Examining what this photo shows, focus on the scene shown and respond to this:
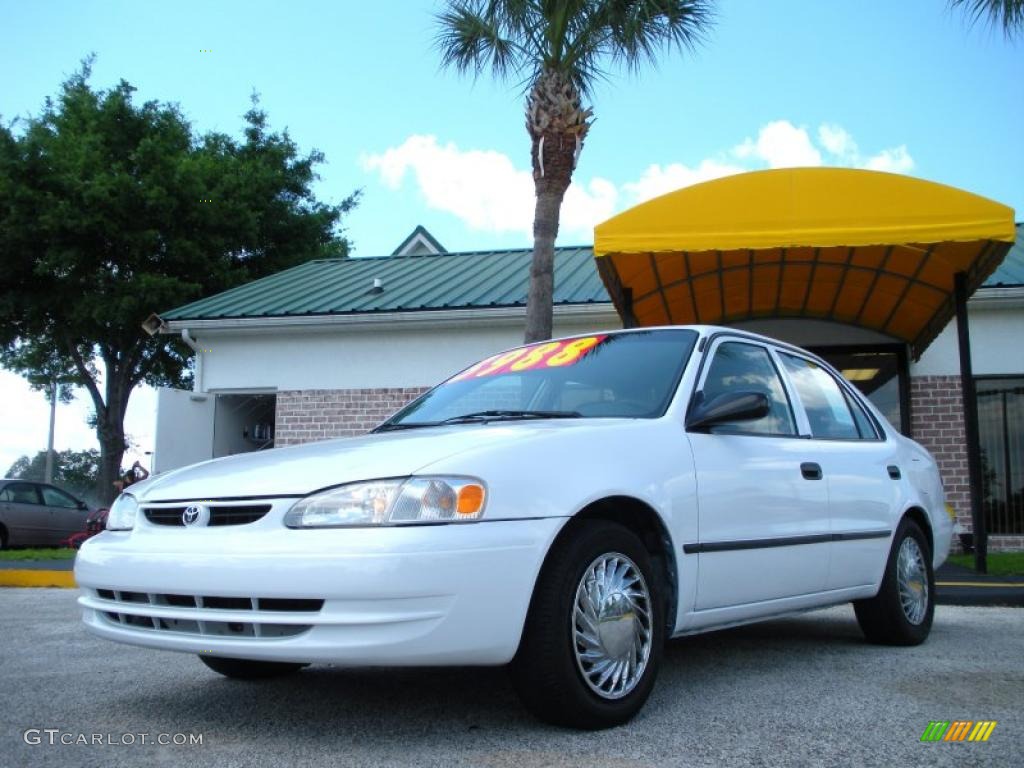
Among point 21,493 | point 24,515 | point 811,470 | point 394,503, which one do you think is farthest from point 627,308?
point 21,493

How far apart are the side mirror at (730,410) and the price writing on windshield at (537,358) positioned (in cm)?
78

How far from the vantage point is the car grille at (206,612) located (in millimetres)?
3209

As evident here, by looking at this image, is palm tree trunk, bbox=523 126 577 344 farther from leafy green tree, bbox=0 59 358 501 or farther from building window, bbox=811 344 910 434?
leafy green tree, bbox=0 59 358 501

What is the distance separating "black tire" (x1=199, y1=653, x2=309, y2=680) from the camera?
439 cm

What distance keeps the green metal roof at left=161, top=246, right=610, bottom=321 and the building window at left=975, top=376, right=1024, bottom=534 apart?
4806mm

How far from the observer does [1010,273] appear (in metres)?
12.4

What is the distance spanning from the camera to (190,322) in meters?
14.6

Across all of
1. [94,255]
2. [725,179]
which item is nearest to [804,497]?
[725,179]

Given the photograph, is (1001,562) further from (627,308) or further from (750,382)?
(750,382)

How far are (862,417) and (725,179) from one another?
341 cm

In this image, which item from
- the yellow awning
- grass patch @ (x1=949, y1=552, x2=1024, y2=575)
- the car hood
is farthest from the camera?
grass patch @ (x1=949, y1=552, x2=1024, y2=575)

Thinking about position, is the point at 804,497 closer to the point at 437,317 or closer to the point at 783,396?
the point at 783,396

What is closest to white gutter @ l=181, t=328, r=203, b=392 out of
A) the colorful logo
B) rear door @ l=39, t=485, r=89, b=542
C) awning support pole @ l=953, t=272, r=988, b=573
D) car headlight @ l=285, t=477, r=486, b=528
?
rear door @ l=39, t=485, r=89, b=542

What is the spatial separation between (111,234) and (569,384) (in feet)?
70.0
